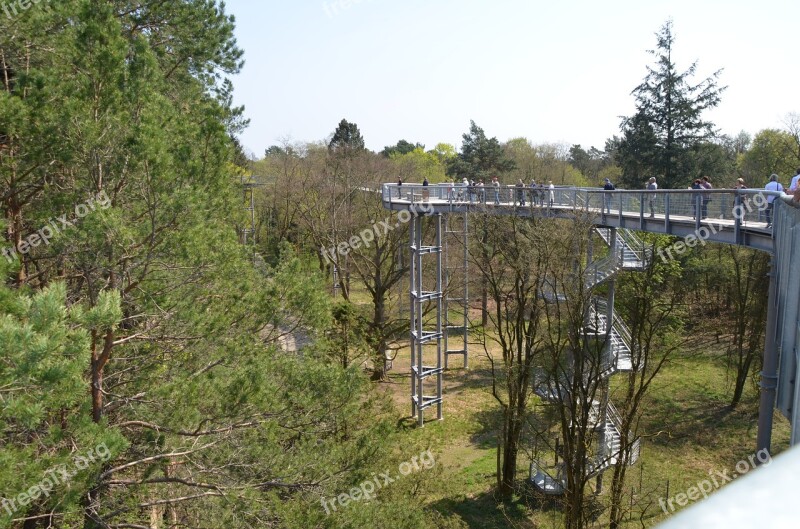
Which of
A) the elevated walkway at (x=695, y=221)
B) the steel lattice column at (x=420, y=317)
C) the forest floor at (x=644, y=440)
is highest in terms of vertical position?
the elevated walkway at (x=695, y=221)

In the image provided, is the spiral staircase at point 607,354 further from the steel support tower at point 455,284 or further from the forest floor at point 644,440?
the steel support tower at point 455,284

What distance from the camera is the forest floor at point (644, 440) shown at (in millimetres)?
15438

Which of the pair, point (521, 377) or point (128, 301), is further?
point (521, 377)

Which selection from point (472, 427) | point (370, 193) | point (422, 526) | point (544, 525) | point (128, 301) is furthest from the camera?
point (370, 193)

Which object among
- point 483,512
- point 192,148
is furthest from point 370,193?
point 192,148

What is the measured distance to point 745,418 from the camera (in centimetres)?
2153

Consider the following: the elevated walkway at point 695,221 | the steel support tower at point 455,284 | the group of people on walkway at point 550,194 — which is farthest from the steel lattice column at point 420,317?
the steel support tower at point 455,284

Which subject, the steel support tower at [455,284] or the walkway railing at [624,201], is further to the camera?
the steel support tower at [455,284]

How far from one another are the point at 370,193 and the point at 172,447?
23.5m

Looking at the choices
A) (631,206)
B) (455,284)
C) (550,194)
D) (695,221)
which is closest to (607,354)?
(631,206)

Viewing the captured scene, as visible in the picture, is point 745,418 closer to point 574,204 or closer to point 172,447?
point 574,204

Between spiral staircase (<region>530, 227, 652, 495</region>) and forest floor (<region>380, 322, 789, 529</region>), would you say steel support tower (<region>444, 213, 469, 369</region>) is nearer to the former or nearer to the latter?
forest floor (<region>380, 322, 789, 529</region>)

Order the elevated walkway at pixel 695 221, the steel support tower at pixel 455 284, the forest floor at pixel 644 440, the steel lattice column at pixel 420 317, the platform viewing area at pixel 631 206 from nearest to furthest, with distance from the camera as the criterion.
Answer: the elevated walkway at pixel 695 221 < the platform viewing area at pixel 631 206 < the forest floor at pixel 644 440 < the steel lattice column at pixel 420 317 < the steel support tower at pixel 455 284

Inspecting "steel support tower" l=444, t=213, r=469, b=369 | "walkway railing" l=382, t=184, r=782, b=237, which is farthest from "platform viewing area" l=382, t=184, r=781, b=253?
"steel support tower" l=444, t=213, r=469, b=369
